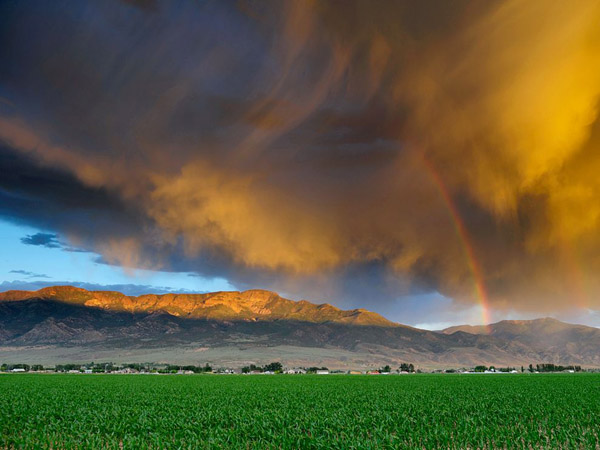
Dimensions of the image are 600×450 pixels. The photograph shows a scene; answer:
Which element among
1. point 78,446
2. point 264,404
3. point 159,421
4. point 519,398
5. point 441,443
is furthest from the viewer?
point 519,398

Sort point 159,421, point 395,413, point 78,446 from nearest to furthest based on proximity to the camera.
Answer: point 78,446 < point 159,421 < point 395,413

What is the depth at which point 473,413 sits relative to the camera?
35.1 meters

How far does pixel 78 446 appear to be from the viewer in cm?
2208

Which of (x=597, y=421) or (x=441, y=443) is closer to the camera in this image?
(x=441, y=443)

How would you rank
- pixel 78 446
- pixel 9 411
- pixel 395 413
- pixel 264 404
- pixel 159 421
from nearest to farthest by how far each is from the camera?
1. pixel 78 446
2. pixel 159 421
3. pixel 395 413
4. pixel 9 411
5. pixel 264 404

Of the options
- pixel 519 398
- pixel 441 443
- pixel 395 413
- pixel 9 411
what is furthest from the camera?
pixel 519 398

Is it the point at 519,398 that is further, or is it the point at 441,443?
the point at 519,398

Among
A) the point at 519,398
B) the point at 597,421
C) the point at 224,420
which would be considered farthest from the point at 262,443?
the point at 519,398

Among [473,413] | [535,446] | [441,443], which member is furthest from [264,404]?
[535,446]

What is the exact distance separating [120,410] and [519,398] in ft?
132

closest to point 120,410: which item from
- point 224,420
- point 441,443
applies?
point 224,420

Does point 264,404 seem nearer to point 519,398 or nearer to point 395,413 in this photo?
point 395,413

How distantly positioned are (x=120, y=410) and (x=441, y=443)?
25.5 m

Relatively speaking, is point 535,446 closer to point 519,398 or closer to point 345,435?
point 345,435
